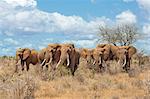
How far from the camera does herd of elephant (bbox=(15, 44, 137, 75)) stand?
28.8 metres

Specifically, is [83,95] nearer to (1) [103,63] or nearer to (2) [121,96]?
(2) [121,96]

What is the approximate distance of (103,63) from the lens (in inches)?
1426

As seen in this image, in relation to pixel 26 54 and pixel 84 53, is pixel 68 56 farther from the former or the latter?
pixel 84 53

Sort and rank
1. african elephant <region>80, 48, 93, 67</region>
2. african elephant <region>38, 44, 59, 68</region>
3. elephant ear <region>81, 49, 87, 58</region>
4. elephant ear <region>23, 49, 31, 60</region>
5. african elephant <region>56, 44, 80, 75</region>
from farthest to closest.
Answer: elephant ear <region>81, 49, 87, 58</region>
african elephant <region>80, 48, 93, 67</region>
elephant ear <region>23, 49, 31, 60</region>
african elephant <region>38, 44, 59, 68</region>
african elephant <region>56, 44, 80, 75</region>

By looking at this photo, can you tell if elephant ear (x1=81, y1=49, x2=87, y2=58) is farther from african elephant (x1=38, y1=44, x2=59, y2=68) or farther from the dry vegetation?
the dry vegetation

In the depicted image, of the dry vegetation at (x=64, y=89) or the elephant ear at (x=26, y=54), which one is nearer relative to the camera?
the dry vegetation at (x=64, y=89)

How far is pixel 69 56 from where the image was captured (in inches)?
1129

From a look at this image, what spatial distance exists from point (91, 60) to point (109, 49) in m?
2.29

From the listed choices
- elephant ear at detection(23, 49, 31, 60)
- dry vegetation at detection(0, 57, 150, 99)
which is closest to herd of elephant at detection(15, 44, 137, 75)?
elephant ear at detection(23, 49, 31, 60)

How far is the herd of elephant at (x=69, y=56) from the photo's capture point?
2875 centimetres

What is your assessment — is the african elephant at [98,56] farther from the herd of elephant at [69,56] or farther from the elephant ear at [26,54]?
the elephant ear at [26,54]

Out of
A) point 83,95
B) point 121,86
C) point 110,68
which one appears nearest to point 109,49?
point 110,68

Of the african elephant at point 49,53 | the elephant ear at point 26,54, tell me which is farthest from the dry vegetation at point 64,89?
the elephant ear at point 26,54

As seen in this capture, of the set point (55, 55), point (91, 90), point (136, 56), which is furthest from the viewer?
point (136, 56)
